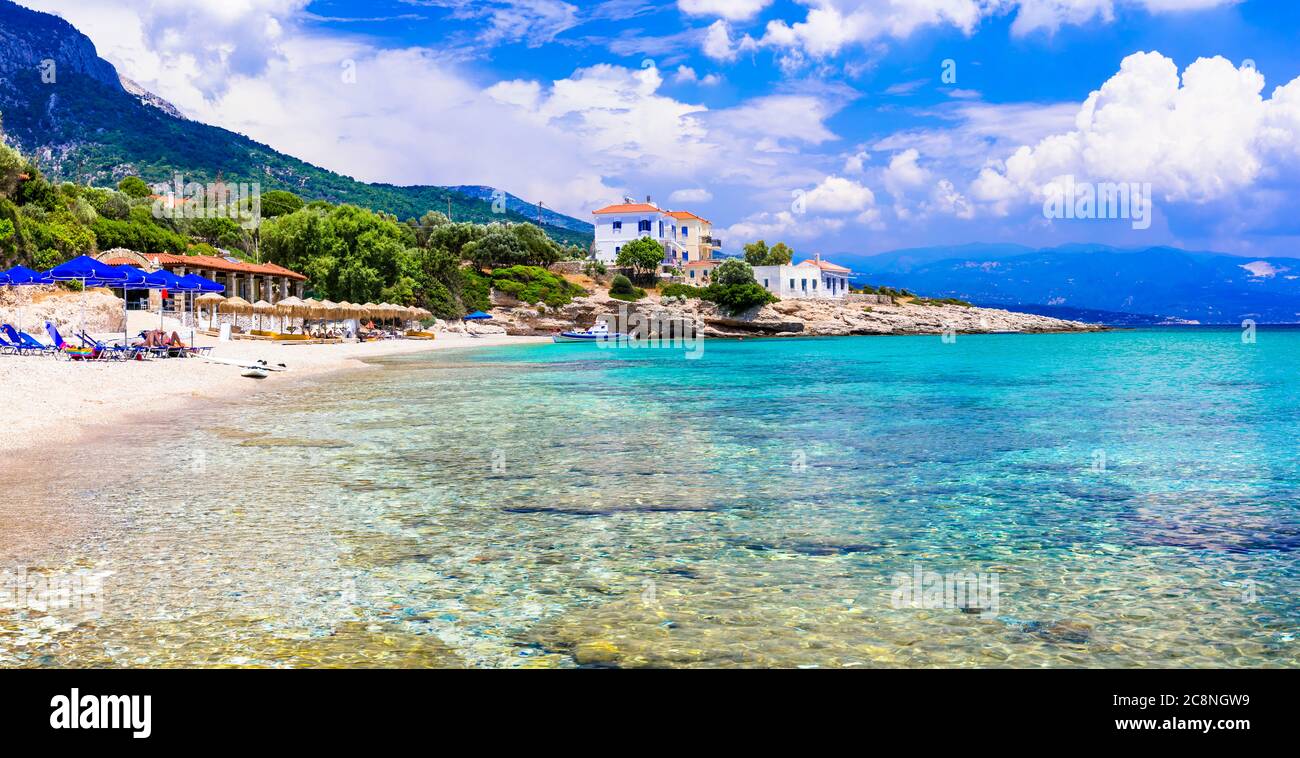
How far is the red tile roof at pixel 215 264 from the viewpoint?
60.8m

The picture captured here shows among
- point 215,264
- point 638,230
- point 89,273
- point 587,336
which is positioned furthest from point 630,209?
point 89,273

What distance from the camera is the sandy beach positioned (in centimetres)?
1623

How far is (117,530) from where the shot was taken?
938 centimetres

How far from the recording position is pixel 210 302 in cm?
5422

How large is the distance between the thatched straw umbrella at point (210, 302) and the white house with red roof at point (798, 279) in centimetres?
6254

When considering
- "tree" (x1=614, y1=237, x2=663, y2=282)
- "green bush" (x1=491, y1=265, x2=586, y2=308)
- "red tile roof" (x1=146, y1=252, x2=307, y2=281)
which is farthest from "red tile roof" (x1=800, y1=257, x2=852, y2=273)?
"red tile roof" (x1=146, y1=252, x2=307, y2=281)

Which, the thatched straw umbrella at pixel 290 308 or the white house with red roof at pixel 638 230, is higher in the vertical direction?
the white house with red roof at pixel 638 230

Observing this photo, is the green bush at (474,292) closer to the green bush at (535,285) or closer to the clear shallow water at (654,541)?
the green bush at (535,285)

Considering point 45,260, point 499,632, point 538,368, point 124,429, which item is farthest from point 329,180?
point 499,632

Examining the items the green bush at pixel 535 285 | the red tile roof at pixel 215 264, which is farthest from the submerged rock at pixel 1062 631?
the green bush at pixel 535 285

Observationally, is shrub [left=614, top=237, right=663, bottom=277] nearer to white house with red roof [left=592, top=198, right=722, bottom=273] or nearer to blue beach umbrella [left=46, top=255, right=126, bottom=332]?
white house with red roof [left=592, top=198, right=722, bottom=273]
